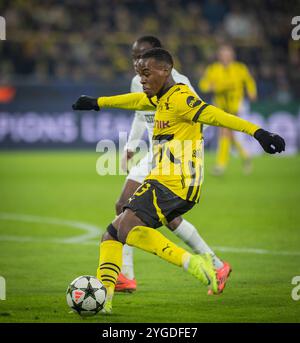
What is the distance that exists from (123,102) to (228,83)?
11036 millimetres

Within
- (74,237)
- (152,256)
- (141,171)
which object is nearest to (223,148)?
(74,237)

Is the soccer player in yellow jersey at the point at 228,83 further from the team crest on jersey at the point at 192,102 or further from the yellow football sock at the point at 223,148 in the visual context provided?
the team crest on jersey at the point at 192,102

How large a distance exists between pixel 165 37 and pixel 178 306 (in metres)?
17.6

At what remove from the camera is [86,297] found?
619 cm

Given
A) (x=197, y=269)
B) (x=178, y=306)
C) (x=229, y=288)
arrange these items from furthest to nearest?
(x=229, y=288) → (x=178, y=306) → (x=197, y=269)

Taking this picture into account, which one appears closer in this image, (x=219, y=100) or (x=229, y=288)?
(x=229, y=288)

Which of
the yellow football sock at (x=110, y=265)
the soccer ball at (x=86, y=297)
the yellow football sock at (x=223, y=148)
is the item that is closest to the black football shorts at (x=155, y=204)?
the yellow football sock at (x=110, y=265)

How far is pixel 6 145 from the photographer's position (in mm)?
21594

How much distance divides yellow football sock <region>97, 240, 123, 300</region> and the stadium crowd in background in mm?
15101

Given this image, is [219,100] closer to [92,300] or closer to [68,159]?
[68,159]

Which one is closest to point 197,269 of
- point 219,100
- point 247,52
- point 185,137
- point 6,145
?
point 185,137

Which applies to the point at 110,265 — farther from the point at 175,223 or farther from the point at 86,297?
the point at 175,223

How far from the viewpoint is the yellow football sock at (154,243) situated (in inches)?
242
